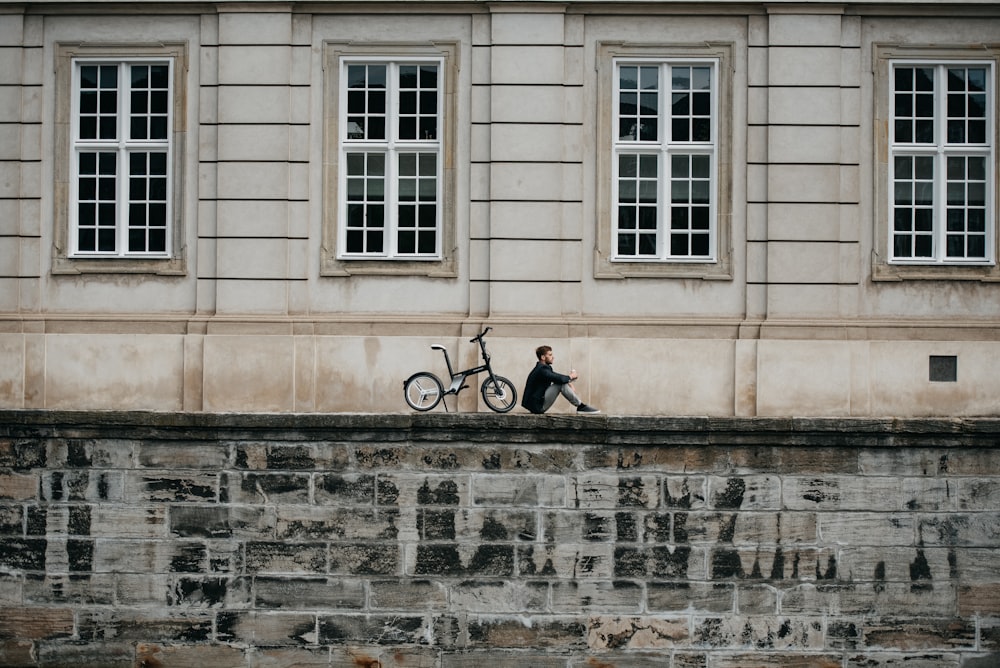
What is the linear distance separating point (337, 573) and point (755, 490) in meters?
4.34

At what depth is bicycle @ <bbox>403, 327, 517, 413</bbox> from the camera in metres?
20.5

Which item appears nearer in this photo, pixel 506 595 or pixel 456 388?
pixel 506 595

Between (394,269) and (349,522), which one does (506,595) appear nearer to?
(349,522)

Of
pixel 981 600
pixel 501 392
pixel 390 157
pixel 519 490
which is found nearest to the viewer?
pixel 981 600

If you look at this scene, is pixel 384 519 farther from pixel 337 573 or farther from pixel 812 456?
pixel 812 456

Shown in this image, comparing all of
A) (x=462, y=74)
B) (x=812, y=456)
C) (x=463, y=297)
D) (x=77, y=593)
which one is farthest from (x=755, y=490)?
(x=462, y=74)

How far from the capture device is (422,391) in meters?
20.8

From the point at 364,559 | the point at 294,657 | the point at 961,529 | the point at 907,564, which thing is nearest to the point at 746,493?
the point at 907,564

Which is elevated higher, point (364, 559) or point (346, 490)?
point (346, 490)

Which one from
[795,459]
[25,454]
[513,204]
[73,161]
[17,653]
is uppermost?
[73,161]

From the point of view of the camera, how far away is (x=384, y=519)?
46.8 ft

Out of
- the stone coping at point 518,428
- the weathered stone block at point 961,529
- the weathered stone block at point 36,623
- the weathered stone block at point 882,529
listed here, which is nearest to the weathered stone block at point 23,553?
the weathered stone block at point 36,623

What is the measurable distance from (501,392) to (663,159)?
474cm

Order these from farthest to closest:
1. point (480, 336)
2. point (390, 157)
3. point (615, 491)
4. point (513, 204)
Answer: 1. point (390, 157)
2. point (513, 204)
3. point (480, 336)
4. point (615, 491)
